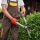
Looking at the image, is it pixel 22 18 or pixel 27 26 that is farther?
pixel 22 18

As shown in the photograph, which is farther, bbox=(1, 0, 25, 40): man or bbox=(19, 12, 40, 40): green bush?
bbox=(1, 0, 25, 40): man

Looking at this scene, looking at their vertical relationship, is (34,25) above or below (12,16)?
below

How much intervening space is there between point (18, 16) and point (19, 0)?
A: 0.36 metres

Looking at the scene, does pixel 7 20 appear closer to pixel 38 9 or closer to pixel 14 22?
pixel 14 22

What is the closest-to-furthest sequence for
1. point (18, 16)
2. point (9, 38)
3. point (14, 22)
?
1. point (14, 22)
2. point (18, 16)
3. point (9, 38)

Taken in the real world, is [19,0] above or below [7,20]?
above

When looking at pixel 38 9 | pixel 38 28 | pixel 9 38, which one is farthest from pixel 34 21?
pixel 38 9

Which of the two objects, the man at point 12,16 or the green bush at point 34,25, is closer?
the green bush at point 34,25

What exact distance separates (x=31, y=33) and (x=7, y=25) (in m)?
0.59

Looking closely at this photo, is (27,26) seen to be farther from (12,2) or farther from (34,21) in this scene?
(12,2)

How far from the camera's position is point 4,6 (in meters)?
5.55

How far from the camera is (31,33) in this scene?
5.55 meters

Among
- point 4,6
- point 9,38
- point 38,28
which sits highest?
point 4,6

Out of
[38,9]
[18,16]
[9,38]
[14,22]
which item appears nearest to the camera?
[14,22]
